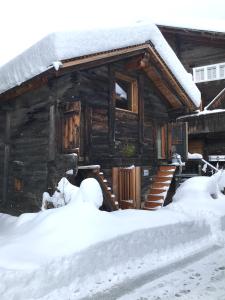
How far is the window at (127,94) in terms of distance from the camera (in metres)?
11.0

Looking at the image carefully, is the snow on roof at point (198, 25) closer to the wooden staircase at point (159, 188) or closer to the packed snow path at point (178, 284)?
the wooden staircase at point (159, 188)

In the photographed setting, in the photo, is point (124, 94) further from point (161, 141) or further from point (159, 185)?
point (159, 185)

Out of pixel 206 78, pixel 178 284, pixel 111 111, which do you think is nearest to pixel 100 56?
pixel 111 111

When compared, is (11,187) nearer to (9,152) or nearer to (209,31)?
(9,152)

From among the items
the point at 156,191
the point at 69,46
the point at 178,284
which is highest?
the point at 69,46

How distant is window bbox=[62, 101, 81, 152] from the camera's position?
8.12 meters

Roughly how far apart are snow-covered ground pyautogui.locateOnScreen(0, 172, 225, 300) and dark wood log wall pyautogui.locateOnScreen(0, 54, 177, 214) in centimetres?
122

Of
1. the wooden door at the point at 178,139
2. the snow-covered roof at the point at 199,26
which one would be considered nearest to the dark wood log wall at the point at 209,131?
the wooden door at the point at 178,139

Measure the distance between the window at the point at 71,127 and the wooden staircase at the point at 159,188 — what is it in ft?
12.1

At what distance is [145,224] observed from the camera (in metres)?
7.19

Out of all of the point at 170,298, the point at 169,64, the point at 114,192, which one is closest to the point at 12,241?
the point at 170,298

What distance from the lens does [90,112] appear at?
9156 millimetres

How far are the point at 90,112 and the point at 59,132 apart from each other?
1.14m

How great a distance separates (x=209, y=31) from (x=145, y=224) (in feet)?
51.9
